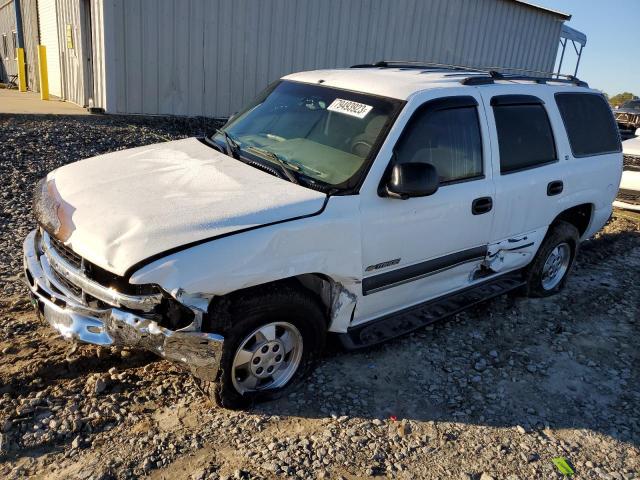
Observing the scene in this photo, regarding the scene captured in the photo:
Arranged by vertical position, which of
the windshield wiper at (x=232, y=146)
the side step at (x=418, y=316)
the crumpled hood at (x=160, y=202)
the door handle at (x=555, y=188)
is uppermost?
the windshield wiper at (x=232, y=146)

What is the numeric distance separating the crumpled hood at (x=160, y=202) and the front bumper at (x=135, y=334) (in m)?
0.31

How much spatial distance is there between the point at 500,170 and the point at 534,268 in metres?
1.28

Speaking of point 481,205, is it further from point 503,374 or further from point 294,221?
point 294,221

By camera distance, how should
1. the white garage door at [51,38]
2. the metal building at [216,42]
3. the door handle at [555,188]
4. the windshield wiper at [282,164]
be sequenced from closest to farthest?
the windshield wiper at [282,164] < the door handle at [555,188] < the metal building at [216,42] < the white garage door at [51,38]

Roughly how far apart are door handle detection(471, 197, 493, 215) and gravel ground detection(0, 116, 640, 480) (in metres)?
1.05

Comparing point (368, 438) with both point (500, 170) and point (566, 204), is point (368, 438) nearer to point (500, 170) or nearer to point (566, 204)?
point (500, 170)

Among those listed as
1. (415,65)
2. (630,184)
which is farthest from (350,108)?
(630,184)

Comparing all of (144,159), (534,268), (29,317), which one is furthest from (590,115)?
(29,317)

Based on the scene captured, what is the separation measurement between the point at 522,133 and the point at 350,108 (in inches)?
60.6

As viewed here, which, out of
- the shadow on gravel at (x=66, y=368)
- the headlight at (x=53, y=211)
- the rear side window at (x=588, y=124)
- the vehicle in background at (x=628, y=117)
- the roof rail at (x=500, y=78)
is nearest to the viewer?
the headlight at (x=53, y=211)

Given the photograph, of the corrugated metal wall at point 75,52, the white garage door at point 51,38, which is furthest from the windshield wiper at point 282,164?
the white garage door at point 51,38

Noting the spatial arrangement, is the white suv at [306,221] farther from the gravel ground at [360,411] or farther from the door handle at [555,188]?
the gravel ground at [360,411]

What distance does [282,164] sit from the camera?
136 inches

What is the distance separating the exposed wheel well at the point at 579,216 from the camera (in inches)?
199
